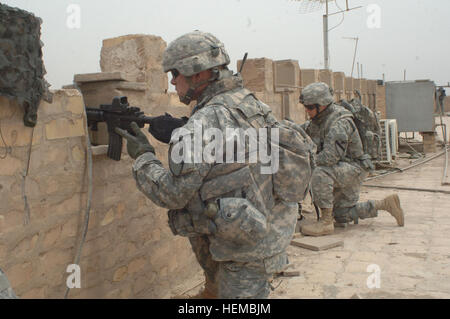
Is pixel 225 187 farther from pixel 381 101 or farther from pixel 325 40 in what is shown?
pixel 381 101

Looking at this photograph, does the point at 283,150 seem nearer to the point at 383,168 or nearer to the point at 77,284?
the point at 77,284

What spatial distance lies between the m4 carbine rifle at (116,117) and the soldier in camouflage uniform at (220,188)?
12cm

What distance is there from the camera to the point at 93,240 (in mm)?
3162

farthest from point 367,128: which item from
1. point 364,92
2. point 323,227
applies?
point 364,92

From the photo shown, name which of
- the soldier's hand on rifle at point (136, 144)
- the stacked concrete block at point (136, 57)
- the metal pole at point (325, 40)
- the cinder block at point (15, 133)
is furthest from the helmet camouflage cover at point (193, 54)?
the metal pole at point (325, 40)

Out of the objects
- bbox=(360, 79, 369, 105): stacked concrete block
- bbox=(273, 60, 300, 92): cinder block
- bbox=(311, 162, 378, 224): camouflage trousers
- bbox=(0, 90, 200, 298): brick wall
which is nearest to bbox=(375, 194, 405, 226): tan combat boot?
bbox=(311, 162, 378, 224): camouflage trousers

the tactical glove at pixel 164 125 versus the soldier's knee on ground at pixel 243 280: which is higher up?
the tactical glove at pixel 164 125

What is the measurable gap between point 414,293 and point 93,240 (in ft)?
8.90

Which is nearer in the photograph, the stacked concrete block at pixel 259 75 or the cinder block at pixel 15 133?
the cinder block at pixel 15 133

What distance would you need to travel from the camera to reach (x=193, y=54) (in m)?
2.66

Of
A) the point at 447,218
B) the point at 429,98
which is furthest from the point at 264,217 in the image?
the point at 429,98

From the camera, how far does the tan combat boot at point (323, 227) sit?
575 centimetres

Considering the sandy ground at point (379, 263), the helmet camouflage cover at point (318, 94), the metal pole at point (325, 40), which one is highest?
the metal pole at point (325, 40)

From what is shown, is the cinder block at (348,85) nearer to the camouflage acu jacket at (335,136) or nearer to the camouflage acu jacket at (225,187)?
the camouflage acu jacket at (335,136)
